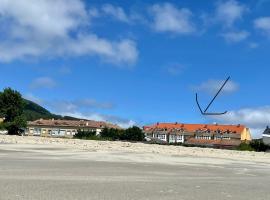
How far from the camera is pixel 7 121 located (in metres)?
87.9

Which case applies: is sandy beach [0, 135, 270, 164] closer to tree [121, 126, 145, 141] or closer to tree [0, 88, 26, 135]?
tree [0, 88, 26, 135]

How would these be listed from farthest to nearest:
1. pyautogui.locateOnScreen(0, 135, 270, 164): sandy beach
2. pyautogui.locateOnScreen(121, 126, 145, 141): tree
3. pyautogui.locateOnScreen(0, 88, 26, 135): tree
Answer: pyautogui.locateOnScreen(121, 126, 145, 141): tree → pyautogui.locateOnScreen(0, 88, 26, 135): tree → pyautogui.locateOnScreen(0, 135, 270, 164): sandy beach

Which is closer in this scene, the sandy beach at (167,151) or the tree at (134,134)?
the sandy beach at (167,151)

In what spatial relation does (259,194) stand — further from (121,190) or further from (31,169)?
(31,169)

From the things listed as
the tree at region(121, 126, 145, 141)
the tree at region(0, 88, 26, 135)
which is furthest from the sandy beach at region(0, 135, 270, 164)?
the tree at region(121, 126, 145, 141)

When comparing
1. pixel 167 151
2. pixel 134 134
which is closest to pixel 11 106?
pixel 134 134

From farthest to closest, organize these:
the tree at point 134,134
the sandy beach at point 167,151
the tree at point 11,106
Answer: the tree at point 134,134 < the tree at point 11,106 < the sandy beach at point 167,151

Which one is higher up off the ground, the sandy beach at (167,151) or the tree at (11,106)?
the tree at (11,106)

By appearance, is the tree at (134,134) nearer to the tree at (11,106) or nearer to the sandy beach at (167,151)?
the tree at (11,106)

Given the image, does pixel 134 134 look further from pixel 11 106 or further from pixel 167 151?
pixel 167 151

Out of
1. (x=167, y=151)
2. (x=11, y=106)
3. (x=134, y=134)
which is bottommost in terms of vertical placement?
(x=167, y=151)

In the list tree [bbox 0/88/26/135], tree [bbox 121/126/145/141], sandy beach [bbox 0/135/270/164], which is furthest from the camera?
tree [bbox 121/126/145/141]

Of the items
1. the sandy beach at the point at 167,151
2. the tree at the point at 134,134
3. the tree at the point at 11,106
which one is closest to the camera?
the sandy beach at the point at 167,151

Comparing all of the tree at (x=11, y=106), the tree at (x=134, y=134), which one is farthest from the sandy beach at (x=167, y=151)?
the tree at (x=134, y=134)
